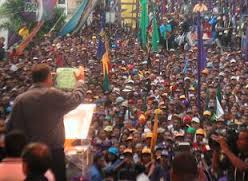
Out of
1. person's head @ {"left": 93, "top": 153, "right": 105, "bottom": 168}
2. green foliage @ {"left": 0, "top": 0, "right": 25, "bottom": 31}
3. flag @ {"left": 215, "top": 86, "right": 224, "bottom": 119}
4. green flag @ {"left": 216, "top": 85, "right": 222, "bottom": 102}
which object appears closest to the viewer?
A: person's head @ {"left": 93, "top": 153, "right": 105, "bottom": 168}

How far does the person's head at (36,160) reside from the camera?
181 inches

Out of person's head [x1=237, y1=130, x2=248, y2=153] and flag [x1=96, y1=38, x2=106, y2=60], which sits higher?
person's head [x1=237, y1=130, x2=248, y2=153]

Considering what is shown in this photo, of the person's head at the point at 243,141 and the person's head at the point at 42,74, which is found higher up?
the person's head at the point at 42,74

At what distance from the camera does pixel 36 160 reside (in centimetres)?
461

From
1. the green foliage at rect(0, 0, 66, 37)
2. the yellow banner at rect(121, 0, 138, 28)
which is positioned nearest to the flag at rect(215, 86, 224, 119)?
the green foliage at rect(0, 0, 66, 37)

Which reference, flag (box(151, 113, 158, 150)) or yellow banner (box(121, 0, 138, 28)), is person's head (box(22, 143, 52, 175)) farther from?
yellow banner (box(121, 0, 138, 28))

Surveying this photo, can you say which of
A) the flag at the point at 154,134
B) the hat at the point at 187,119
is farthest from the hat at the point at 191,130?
the hat at the point at 187,119

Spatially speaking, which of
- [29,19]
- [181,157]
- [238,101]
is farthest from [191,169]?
[29,19]

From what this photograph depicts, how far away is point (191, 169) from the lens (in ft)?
15.3

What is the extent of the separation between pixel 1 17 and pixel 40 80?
3479 centimetres

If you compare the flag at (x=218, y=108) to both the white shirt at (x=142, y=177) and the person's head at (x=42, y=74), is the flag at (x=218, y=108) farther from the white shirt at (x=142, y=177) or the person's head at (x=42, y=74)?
the person's head at (x=42, y=74)

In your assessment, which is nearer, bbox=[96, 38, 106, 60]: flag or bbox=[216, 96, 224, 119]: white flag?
bbox=[216, 96, 224, 119]: white flag

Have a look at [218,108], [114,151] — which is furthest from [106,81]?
[114,151]

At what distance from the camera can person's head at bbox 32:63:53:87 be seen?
5.75 meters
